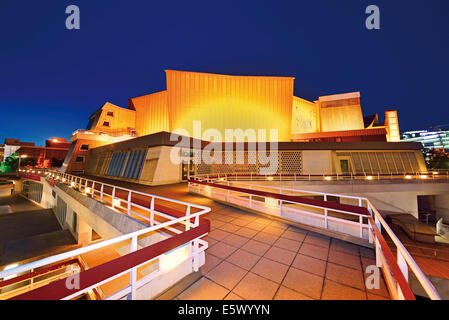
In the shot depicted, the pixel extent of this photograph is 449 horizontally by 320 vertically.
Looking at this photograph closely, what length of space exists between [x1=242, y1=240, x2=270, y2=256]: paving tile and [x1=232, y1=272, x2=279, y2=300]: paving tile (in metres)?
0.88

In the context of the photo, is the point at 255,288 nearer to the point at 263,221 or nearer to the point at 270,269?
the point at 270,269

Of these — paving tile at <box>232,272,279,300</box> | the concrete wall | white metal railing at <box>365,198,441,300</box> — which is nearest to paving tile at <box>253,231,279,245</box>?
paving tile at <box>232,272,279,300</box>

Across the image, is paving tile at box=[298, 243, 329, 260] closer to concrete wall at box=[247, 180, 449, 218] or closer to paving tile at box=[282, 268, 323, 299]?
paving tile at box=[282, 268, 323, 299]

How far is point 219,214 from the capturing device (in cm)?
690

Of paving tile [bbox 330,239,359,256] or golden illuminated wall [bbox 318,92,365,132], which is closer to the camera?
paving tile [bbox 330,239,359,256]

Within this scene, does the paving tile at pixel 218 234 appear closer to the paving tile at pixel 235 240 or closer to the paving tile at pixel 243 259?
the paving tile at pixel 235 240

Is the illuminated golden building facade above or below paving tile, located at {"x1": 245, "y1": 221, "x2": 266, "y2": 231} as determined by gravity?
above

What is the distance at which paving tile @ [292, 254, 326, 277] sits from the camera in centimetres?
331

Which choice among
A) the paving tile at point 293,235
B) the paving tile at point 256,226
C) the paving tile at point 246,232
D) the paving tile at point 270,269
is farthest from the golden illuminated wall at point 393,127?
the paving tile at point 270,269

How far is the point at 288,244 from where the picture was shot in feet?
14.4

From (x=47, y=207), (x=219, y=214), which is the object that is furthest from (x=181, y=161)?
(x=47, y=207)

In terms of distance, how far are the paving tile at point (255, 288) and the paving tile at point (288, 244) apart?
141cm

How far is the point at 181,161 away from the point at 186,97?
47.2 feet
